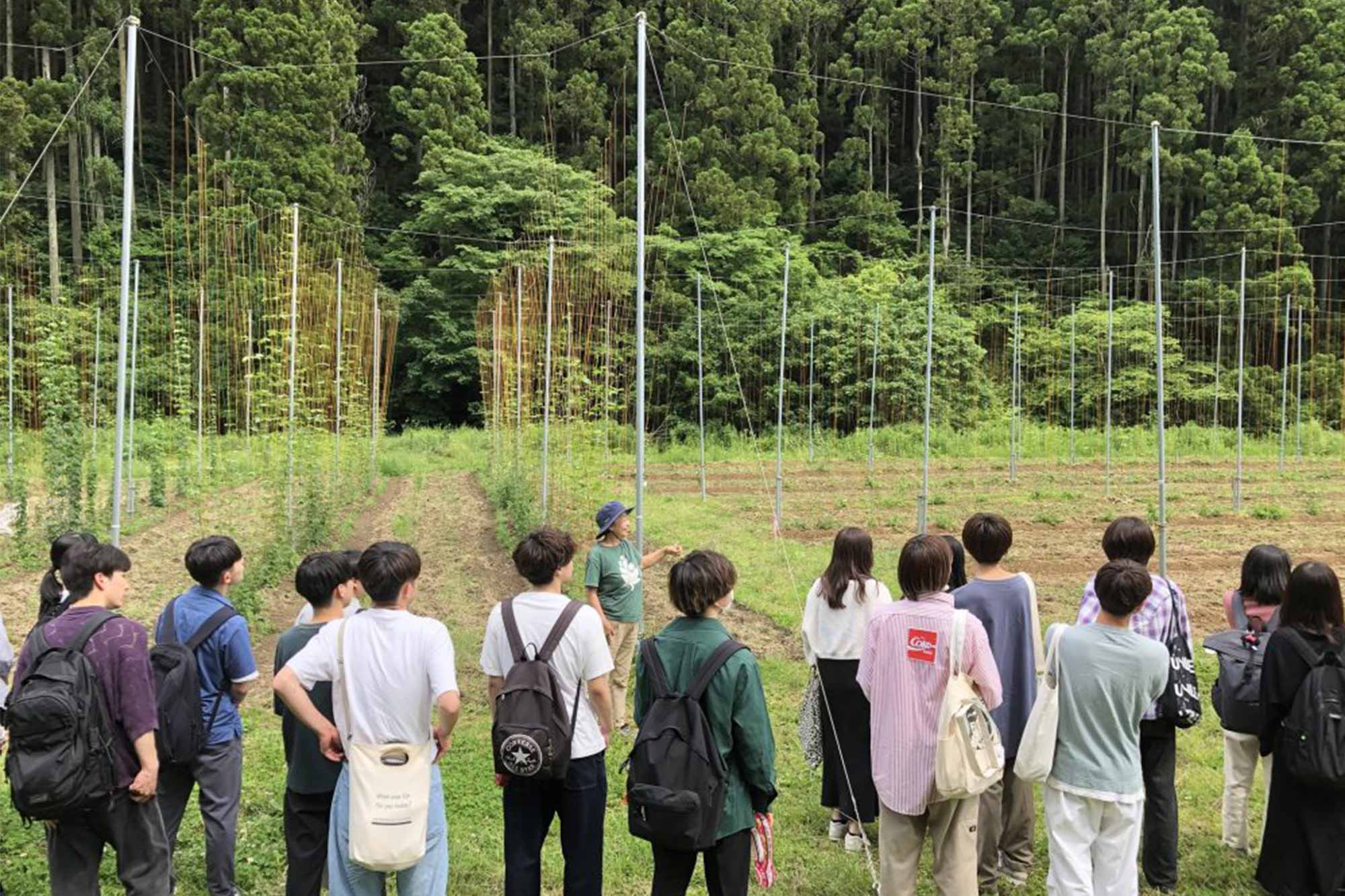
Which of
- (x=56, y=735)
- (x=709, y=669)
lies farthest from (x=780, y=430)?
(x=56, y=735)

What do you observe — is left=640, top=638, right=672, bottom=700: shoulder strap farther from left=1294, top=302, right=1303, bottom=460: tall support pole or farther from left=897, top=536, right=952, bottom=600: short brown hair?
left=1294, top=302, right=1303, bottom=460: tall support pole

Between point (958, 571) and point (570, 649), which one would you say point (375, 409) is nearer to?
point (958, 571)

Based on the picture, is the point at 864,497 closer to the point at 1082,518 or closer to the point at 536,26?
the point at 1082,518

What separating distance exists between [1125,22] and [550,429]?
30661 mm

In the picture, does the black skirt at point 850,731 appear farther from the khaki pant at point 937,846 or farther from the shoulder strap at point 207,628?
the shoulder strap at point 207,628

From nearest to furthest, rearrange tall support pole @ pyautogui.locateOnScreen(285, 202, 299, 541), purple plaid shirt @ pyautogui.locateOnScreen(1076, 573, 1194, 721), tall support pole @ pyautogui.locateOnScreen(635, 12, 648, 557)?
purple plaid shirt @ pyautogui.locateOnScreen(1076, 573, 1194, 721)
tall support pole @ pyautogui.locateOnScreen(635, 12, 648, 557)
tall support pole @ pyautogui.locateOnScreen(285, 202, 299, 541)

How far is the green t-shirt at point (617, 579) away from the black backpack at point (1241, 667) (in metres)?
2.70

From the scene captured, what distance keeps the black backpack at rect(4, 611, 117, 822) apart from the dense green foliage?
1690 centimetres

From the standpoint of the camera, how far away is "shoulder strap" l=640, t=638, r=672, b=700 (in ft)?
8.56

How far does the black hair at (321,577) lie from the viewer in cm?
306

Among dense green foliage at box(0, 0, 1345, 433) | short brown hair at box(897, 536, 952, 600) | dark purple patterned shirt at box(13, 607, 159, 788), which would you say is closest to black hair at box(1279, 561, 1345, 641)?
short brown hair at box(897, 536, 952, 600)

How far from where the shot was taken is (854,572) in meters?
3.65

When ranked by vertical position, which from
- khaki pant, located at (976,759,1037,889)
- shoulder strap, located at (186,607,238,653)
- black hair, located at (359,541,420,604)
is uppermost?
black hair, located at (359,541,420,604)

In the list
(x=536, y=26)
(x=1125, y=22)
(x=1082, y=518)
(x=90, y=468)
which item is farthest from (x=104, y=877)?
(x=1125, y=22)
